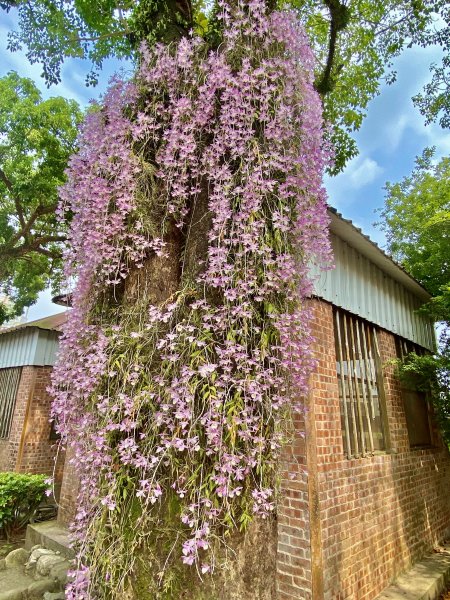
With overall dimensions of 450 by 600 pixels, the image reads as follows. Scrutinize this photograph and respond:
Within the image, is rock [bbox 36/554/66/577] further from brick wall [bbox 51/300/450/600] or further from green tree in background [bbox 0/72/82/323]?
green tree in background [bbox 0/72/82/323]

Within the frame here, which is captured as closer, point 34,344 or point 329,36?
point 329,36

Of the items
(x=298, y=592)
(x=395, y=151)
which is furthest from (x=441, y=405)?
(x=395, y=151)

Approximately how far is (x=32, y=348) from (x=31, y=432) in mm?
2125

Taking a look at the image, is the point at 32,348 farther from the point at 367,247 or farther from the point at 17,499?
the point at 367,247

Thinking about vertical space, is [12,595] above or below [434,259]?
below

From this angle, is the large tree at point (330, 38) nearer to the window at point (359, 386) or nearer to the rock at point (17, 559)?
the window at point (359, 386)

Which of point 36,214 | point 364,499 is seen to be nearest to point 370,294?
point 364,499

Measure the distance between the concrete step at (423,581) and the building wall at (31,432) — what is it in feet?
25.0

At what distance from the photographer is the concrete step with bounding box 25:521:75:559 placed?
5.51 m

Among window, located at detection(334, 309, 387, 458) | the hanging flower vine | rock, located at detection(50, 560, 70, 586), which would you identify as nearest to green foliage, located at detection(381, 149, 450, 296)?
window, located at detection(334, 309, 387, 458)

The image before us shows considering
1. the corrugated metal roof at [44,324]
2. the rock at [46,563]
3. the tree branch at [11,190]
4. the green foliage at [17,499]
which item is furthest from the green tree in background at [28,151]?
the rock at [46,563]

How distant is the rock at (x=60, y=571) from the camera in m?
4.71

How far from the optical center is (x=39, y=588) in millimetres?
4645

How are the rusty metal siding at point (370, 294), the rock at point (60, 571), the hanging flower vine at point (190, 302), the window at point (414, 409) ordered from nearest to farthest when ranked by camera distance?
1. the hanging flower vine at point (190, 302)
2. the rock at point (60, 571)
3. the rusty metal siding at point (370, 294)
4. the window at point (414, 409)
